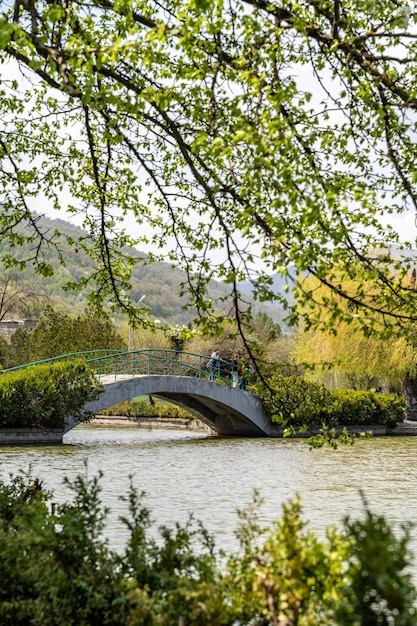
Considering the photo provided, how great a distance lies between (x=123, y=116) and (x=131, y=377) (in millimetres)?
16614

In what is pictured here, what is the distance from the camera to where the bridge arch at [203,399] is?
22.9 m

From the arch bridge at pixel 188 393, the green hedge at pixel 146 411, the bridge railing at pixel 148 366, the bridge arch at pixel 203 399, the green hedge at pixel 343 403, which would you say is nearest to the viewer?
the bridge arch at pixel 203 399

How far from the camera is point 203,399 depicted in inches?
1073

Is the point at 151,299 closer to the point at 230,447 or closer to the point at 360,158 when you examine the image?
the point at 230,447

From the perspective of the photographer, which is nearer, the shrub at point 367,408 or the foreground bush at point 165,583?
the foreground bush at point 165,583

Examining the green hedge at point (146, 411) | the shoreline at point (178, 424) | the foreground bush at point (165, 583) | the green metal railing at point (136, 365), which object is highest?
the green metal railing at point (136, 365)

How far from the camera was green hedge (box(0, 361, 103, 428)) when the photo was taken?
19.8 m

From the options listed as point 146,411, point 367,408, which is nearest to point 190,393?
point 367,408

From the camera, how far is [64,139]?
29.5 ft

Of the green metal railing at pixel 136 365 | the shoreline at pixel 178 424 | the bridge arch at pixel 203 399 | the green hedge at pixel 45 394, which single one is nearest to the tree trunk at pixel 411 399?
the shoreline at pixel 178 424

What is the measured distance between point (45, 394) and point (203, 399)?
8103 mm

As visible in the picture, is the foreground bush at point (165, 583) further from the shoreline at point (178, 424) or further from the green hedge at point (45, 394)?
the shoreline at point (178, 424)

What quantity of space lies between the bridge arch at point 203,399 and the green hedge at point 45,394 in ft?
2.19

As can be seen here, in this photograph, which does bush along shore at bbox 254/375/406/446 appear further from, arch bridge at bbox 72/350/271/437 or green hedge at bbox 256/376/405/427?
arch bridge at bbox 72/350/271/437
